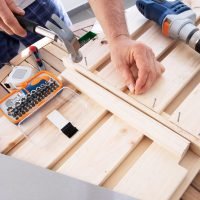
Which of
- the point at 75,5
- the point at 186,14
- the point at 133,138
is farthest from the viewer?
the point at 75,5

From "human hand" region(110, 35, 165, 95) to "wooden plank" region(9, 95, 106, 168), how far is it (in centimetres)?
11

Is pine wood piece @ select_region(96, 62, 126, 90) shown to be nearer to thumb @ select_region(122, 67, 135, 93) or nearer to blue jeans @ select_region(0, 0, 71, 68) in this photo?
thumb @ select_region(122, 67, 135, 93)

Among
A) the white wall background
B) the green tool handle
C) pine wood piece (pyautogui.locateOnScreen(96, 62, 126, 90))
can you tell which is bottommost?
the white wall background

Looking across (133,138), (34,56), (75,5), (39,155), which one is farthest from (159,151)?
(75,5)

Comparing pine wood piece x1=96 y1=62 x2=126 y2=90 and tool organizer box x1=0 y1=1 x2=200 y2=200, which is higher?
pine wood piece x1=96 y1=62 x2=126 y2=90

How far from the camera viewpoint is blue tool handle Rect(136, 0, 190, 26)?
31.4 inches

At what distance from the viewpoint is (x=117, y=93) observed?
698mm

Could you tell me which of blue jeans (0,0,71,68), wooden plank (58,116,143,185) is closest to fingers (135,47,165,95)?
wooden plank (58,116,143,185)

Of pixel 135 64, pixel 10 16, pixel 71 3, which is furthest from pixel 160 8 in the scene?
pixel 71 3

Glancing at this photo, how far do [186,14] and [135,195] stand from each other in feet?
1.73

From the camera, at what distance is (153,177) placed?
58 centimetres

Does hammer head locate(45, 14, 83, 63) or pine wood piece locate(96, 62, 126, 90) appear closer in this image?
hammer head locate(45, 14, 83, 63)

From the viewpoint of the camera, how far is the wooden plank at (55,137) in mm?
651

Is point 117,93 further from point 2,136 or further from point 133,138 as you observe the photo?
point 2,136
